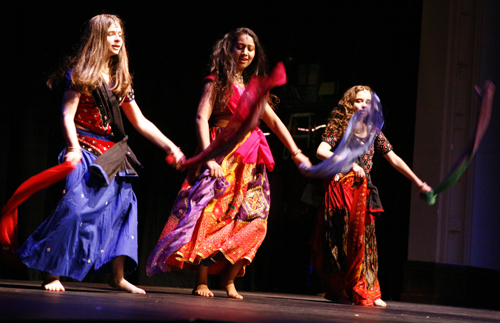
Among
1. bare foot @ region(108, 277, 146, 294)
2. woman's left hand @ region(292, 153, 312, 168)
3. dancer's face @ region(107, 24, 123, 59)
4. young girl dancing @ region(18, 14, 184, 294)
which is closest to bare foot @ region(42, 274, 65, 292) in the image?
young girl dancing @ region(18, 14, 184, 294)

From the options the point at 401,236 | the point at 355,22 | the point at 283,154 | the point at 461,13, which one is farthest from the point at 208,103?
the point at 461,13

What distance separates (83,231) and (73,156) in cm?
39

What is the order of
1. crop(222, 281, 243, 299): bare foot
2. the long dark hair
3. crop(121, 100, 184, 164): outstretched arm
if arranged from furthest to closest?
the long dark hair, crop(222, 281, 243, 299): bare foot, crop(121, 100, 184, 164): outstretched arm

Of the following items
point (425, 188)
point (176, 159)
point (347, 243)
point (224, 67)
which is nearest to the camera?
point (176, 159)

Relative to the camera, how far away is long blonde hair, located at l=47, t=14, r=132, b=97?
295 centimetres

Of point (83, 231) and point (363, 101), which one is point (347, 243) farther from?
point (83, 231)

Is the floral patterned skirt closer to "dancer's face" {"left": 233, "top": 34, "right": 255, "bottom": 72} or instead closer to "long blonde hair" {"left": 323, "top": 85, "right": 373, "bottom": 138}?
"long blonde hair" {"left": 323, "top": 85, "right": 373, "bottom": 138}

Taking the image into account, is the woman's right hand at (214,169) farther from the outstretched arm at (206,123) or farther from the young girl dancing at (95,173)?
the young girl dancing at (95,173)

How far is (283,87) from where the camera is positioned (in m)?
4.84

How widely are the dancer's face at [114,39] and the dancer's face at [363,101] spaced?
64.8 inches

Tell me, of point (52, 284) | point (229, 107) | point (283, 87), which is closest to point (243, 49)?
point (229, 107)

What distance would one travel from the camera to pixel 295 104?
190 inches

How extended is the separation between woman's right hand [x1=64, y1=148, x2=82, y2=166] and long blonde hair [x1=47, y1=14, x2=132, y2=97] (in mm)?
317

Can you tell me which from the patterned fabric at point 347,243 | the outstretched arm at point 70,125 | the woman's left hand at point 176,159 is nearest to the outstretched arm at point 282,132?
the patterned fabric at point 347,243
